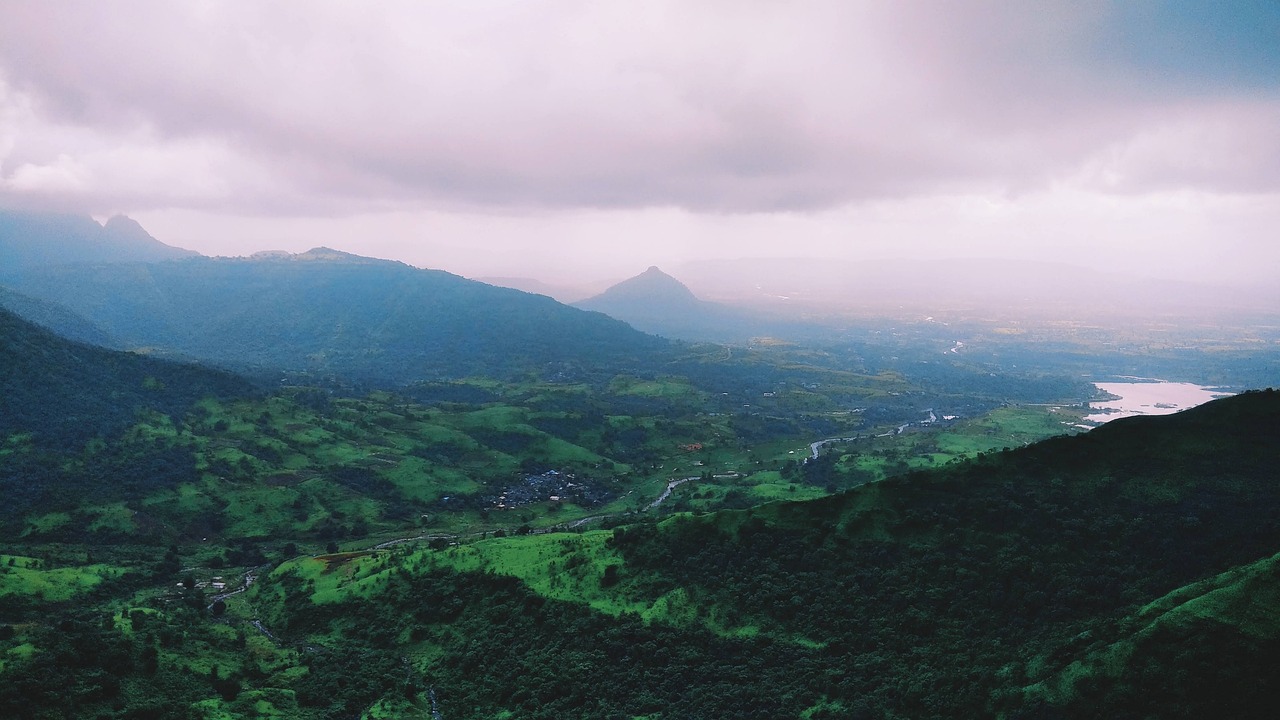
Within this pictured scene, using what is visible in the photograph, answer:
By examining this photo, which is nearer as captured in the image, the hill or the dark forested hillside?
the hill

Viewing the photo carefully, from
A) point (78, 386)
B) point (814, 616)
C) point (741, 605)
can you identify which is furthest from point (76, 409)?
point (814, 616)

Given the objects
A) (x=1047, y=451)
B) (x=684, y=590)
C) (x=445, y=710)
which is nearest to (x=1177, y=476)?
(x=1047, y=451)

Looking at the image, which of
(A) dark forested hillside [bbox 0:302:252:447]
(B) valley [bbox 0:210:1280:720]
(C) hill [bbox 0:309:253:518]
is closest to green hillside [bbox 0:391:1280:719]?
(B) valley [bbox 0:210:1280:720]

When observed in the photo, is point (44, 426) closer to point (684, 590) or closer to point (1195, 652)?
point (684, 590)

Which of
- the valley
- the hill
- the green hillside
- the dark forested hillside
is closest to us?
the green hillside

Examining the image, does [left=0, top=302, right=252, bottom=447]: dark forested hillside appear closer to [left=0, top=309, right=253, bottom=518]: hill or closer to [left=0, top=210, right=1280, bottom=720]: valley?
[left=0, top=309, right=253, bottom=518]: hill

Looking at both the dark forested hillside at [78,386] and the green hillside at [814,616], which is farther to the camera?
the dark forested hillside at [78,386]

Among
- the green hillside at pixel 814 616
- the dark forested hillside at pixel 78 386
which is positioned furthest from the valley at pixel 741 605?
the dark forested hillside at pixel 78 386

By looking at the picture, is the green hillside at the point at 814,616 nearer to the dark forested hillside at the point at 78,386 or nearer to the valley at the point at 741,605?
the valley at the point at 741,605

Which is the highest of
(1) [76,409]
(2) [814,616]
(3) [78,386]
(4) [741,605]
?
(3) [78,386]

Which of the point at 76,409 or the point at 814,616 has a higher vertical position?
the point at 76,409

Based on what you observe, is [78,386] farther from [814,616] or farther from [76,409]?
[814,616]

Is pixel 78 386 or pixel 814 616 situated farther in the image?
pixel 78 386
